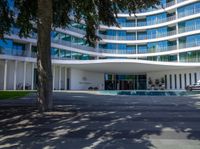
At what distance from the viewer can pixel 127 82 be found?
57094 millimetres

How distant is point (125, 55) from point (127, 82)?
21.6 feet

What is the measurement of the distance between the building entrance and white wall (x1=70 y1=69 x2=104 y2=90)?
316cm

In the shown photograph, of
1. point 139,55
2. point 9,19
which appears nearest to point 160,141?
point 9,19

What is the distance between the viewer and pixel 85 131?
7.52 metres

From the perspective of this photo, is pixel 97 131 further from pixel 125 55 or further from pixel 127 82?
pixel 127 82

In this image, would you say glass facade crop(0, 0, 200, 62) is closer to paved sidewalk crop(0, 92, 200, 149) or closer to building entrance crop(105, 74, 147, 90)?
building entrance crop(105, 74, 147, 90)

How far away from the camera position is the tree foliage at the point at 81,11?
41.8 feet

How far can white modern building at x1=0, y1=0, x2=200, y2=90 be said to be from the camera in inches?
1474

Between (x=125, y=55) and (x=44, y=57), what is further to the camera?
(x=125, y=55)

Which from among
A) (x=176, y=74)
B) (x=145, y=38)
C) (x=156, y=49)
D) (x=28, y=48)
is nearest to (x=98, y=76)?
(x=145, y=38)

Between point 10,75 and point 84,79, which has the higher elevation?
point 10,75

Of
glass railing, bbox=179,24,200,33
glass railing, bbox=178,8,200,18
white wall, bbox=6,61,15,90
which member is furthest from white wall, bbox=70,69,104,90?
glass railing, bbox=178,8,200,18

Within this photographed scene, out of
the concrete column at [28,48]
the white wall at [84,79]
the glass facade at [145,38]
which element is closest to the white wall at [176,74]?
the glass facade at [145,38]

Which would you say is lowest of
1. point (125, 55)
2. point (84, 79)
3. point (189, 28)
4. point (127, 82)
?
point (127, 82)
